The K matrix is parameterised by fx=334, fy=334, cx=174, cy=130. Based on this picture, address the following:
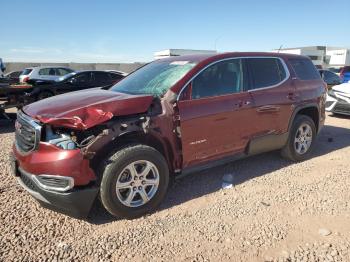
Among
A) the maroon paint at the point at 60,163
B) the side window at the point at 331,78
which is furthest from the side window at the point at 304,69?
the side window at the point at 331,78

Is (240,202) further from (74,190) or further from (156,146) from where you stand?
(74,190)

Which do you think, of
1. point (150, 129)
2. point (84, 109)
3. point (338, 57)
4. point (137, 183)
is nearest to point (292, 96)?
point (150, 129)

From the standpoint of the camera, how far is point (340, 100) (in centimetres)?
965

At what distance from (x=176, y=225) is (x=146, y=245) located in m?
0.47

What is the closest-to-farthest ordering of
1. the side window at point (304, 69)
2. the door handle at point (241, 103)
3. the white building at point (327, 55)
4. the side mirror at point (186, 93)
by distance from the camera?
the side mirror at point (186, 93) < the door handle at point (241, 103) < the side window at point (304, 69) < the white building at point (327, 55)

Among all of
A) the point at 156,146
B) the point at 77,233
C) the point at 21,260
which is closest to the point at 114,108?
the point at 156,146

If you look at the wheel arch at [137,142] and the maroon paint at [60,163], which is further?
the wheel arch at [137,142]

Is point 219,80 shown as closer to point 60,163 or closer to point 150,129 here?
point 150,129

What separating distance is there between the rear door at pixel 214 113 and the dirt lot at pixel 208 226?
0.57 metres

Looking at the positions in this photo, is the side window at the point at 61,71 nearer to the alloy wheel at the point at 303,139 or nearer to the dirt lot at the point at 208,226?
the dirt lot at the point at 208,226

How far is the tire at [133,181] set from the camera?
3.44 metres

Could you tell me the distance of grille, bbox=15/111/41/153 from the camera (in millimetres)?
3395

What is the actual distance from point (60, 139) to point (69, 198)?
23.3 inches

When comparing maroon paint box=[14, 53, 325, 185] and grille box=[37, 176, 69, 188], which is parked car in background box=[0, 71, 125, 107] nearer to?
maroon paint box=[14, 53, 325, 185]
